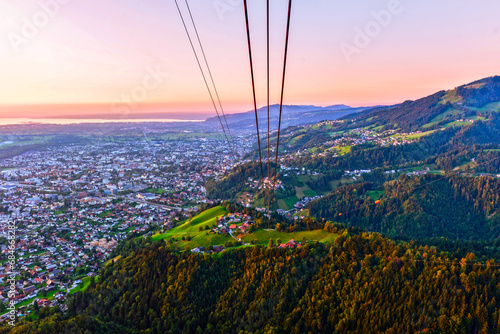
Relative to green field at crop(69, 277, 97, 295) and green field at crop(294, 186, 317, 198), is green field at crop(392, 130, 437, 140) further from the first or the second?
green field at crop(69, 277, 97, 295)

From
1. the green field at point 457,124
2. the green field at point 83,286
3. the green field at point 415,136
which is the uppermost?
the green field at point 457,124

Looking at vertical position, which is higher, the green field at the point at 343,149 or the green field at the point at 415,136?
the green field at the point at 415,136

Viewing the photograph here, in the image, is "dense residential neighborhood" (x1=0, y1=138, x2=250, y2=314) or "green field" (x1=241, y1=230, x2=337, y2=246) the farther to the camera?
"green field" (x1=241, y1=230, x2=337, y2=246)

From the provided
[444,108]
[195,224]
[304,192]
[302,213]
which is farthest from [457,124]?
[195,224]

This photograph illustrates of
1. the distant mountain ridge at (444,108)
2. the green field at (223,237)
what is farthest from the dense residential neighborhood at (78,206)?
the distant mountain ridge at (444,108)

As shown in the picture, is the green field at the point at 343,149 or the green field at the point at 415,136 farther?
the green field at the point at 415,136

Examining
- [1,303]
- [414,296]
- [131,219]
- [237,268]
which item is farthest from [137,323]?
[131,219]

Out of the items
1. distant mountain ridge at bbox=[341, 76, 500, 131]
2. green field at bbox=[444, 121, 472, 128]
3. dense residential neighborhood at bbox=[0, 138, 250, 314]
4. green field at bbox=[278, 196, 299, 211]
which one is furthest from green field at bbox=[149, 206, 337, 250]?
green field at bbox=[444, 121, 472, 128]

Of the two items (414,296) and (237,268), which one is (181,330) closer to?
(237,268)

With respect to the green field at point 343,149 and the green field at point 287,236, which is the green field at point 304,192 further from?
the green field at point 343,149
